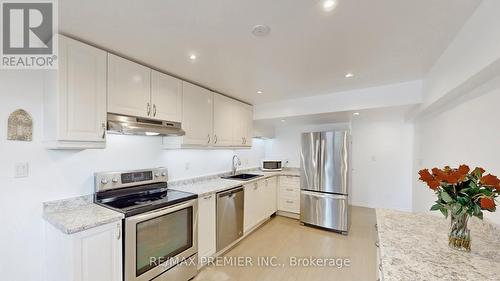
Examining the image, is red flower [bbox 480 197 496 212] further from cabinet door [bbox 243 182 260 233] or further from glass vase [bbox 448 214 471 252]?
cabinet door [bbox 243 182 260 233]

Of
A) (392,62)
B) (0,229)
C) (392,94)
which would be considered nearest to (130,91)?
(0,229)

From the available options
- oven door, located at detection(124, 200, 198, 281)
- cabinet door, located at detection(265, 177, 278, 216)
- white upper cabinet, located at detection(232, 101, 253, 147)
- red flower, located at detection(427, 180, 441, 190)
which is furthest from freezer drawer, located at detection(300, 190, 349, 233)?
red flower, located at detection(427, 180, 441, 190)

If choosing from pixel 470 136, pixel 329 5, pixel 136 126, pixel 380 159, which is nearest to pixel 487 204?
pixel 470 136

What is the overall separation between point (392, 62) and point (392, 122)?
2777mm

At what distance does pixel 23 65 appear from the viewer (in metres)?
1.57

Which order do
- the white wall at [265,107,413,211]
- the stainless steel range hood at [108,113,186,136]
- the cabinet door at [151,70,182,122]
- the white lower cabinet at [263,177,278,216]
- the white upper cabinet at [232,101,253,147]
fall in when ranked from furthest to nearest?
1. the white wall at [265,107,413,211]
2. the white lower cabinet at [263,177,278,216]
3. the white upper cabinet at [232,101,253,147]
4. the cabinet door at [151,70,182,122]
5. the stainless steel range hood at [108,113,186,136]

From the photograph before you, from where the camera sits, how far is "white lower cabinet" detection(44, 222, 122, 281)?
4.44ft

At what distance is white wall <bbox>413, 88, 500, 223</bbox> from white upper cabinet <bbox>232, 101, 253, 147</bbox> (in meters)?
2.69

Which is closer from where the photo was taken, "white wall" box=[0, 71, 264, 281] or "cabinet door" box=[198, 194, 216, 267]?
"white wall" box=[0, 71, 264, 281]

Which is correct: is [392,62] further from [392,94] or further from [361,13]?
[361,13]

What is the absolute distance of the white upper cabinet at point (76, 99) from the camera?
5.03 feet

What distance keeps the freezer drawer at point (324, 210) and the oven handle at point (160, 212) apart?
87.6 inches

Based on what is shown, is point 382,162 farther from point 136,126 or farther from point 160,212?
point 136,126

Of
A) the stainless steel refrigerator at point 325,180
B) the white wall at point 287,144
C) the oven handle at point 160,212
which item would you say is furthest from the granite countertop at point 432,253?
the white wall at point 287,144
